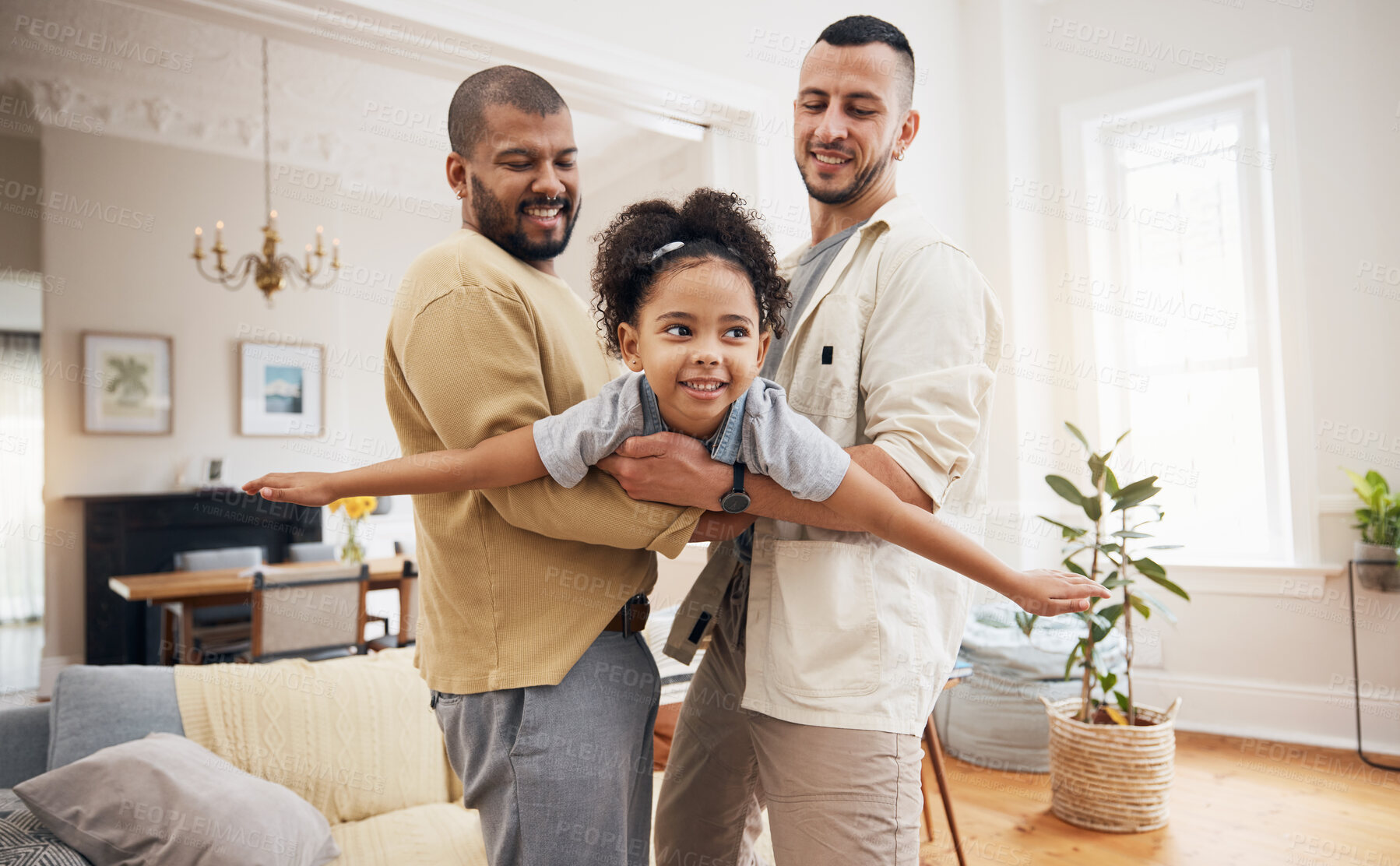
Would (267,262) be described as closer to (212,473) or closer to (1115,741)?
(212,473)

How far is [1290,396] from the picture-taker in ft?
12.7

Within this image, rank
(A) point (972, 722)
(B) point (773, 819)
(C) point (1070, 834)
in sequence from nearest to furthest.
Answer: (B) point (773, 819) → (C) point (1070, 834) → (A) point (972, 722)

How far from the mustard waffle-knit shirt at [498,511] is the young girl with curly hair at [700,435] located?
53mm

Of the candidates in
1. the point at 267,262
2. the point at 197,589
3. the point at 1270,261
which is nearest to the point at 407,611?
the point at 197,589

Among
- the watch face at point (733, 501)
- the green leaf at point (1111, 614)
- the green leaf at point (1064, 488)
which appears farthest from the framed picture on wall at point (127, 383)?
the watch face at point (733, 501)

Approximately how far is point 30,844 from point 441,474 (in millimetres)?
1127

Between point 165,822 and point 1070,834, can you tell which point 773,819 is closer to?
point 165,822

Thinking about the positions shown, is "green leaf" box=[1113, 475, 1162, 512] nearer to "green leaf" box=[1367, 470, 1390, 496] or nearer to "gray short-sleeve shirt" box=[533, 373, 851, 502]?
"green leaf" box=[1367, 470, 1390, 496]

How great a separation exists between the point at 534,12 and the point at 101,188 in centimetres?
438

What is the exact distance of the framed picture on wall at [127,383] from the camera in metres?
5.76

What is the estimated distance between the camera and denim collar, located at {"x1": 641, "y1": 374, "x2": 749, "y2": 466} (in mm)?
1164

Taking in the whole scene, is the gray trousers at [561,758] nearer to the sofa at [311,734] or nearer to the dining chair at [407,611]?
the sofa at [311,734]

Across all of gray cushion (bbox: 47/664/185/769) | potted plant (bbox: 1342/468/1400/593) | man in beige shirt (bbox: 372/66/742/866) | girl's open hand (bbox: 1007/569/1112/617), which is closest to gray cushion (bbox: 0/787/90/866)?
gray cushion (bbox: 47/664/185/769)

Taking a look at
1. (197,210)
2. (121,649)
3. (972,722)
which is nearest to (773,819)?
(972,722)
